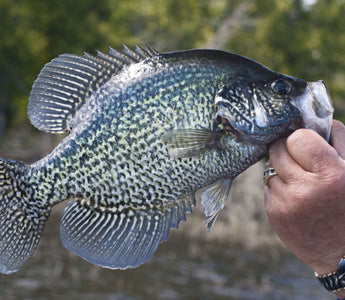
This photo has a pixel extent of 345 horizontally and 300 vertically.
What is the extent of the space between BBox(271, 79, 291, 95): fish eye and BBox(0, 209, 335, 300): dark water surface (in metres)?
8.92

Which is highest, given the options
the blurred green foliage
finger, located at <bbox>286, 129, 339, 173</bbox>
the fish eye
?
the blurred green foliage

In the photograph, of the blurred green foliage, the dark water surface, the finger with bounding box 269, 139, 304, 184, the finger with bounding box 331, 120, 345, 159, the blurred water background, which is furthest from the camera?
the blurred green foliage

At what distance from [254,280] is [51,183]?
10.6 meters

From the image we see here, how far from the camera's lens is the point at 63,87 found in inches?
93.2

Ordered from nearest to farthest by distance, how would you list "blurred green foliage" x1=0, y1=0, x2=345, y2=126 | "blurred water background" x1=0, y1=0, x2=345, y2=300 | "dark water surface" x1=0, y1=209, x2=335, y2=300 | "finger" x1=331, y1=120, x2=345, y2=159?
"finger" x1=331, y1=120, x2=345, y2=159 → "dark water surface" x1=0, y1=209, x2=335, y2=300 → "blurred water background" x1=0, y1=0, x2=345, y2=300 → "blurred green foliage" x1=0, y1=0, x2=345, y2=126

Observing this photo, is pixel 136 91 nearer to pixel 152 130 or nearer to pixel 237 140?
pixel 152 130

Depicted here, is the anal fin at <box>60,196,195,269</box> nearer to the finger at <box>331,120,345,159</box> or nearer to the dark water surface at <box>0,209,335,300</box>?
the finger at <box>331,120,345,159</box>

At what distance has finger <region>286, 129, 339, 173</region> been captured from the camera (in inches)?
80.5

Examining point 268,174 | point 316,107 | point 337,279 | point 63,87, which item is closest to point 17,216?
point 63,87

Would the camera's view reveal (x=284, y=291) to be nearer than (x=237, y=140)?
No

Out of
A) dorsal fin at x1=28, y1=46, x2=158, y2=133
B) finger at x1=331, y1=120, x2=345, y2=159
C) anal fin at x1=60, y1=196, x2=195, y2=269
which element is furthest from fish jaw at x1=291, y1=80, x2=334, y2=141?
dorsal fin at x1=28, y1=46, x2=158, y2=133

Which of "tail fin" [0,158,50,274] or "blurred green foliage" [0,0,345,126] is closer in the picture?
"tail fin" [0,158,50,274]

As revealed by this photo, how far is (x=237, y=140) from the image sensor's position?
2182 millimetres

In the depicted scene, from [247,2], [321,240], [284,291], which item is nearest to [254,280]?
[284,291]
